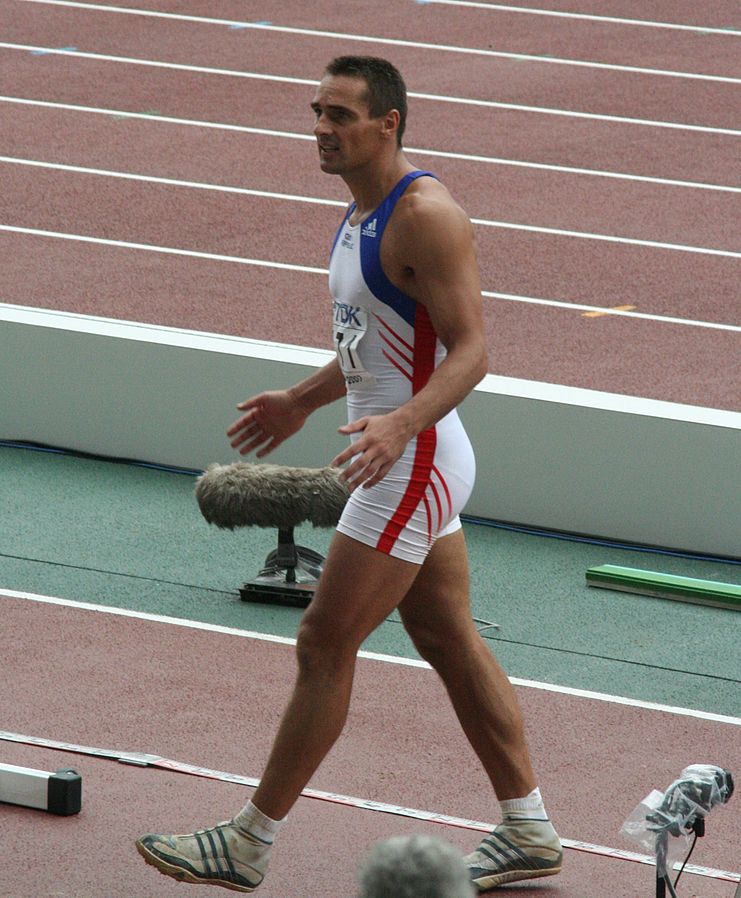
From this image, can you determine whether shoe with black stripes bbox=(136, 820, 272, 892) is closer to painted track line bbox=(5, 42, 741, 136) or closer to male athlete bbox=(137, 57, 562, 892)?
male athlete bbox=(137, 57, 562, 892)

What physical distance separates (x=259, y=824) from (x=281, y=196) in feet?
30.0

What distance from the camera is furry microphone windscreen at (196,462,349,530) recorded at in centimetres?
627

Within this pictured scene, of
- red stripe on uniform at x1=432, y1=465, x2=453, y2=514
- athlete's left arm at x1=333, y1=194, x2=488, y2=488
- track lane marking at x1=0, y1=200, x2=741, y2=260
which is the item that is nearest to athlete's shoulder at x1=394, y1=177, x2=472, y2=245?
athlete's left arm at x1=333, y1=194, x2=488, y2=488

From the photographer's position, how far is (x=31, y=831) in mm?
4332

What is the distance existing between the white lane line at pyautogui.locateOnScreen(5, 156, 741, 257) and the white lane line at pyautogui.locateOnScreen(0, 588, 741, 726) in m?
6.40

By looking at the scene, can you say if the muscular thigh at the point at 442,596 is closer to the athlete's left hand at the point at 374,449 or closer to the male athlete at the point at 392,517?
the male athlete at the point at 392,517

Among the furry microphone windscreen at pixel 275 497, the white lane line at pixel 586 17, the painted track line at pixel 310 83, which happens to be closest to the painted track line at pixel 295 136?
the painted track line at pixel 310 83

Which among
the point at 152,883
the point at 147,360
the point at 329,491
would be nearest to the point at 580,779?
the point at 152,883

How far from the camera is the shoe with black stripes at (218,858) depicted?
398cm

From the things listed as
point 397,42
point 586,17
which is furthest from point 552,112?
point 586,17

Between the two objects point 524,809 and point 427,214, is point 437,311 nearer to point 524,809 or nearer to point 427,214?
point 427,214

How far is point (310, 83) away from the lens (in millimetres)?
16031

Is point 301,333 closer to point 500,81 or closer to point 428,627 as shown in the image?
point 428,627

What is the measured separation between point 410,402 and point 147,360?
3979 mm
